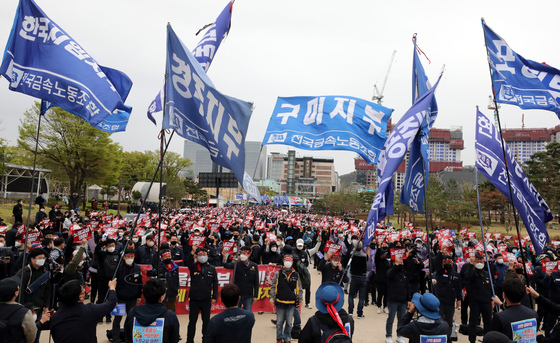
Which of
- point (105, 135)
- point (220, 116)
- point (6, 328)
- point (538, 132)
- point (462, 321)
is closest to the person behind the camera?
point (6, 328)

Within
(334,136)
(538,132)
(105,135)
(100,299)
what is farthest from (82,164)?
(538,132)

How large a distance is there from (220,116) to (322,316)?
3.20 metres

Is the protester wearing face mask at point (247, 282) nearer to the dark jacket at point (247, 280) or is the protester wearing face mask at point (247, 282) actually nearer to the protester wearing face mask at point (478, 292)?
the dark jacket at point (247, 280)

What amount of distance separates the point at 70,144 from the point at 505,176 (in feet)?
117

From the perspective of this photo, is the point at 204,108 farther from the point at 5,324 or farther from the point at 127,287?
the point at 127,287

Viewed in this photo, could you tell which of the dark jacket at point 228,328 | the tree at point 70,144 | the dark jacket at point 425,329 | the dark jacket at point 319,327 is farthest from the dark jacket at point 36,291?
the tree at point 70,144

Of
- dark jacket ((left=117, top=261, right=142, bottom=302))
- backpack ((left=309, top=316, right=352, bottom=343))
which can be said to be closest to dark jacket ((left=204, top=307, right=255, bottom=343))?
backpack ((left=309, top=316, right=352, bottom=343))

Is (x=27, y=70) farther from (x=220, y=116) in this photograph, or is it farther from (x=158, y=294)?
(x=158, y=294)

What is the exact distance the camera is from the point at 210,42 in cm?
757

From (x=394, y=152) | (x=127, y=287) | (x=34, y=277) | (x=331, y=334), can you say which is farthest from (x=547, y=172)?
(x=34, y=277)

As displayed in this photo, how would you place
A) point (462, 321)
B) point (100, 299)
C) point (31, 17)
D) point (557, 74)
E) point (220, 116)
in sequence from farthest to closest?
point (462, 321), point (100, 299), point (557, 74), point (31, 17), point (220, 116)

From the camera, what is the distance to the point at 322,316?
3.68 m

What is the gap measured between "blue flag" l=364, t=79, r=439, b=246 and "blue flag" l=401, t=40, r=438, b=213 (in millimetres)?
347

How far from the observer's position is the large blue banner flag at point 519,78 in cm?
629
